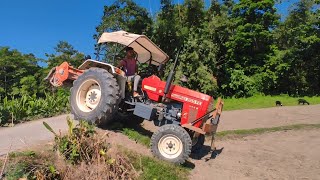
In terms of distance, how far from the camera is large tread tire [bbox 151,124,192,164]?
25.2ft

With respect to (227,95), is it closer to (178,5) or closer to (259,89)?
(259,89)

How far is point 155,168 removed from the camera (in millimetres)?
7191

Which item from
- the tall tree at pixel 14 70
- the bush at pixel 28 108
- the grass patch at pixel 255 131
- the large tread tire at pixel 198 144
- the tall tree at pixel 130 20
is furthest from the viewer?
the tall tree at pixel 14 70

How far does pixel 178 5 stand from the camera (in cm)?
2858

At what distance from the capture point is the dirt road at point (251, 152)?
7.88 metres

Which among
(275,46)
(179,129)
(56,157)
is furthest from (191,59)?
(56,157)

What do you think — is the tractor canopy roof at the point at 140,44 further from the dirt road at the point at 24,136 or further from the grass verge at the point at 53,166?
the grass verge at the point at 53,166

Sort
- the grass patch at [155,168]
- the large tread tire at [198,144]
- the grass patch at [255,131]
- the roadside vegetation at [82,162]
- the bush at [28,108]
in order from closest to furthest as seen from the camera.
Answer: the roadside vegetation at [82,162] < the grass patch at [155,168] < the large tread tire at [198,144] < the grass patch at [255,131] < the bush at [28,108]

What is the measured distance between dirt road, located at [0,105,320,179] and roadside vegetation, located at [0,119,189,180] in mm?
823

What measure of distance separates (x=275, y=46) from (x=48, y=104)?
20.6 m

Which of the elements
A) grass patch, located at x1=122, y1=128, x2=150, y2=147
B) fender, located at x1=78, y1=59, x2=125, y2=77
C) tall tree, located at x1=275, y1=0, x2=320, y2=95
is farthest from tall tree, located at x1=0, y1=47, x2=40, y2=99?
grass patch, located at x1=122, y1=128, x2=150, y2=147

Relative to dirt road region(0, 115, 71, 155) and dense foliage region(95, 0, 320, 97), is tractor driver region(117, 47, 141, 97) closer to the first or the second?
dirt road region(0, 115, 71, 155)

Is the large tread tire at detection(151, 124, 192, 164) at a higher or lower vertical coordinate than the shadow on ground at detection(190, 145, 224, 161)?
higher

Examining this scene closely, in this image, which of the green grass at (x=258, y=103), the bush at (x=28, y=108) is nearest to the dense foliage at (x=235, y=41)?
the green grass at (x=258, y=103)
